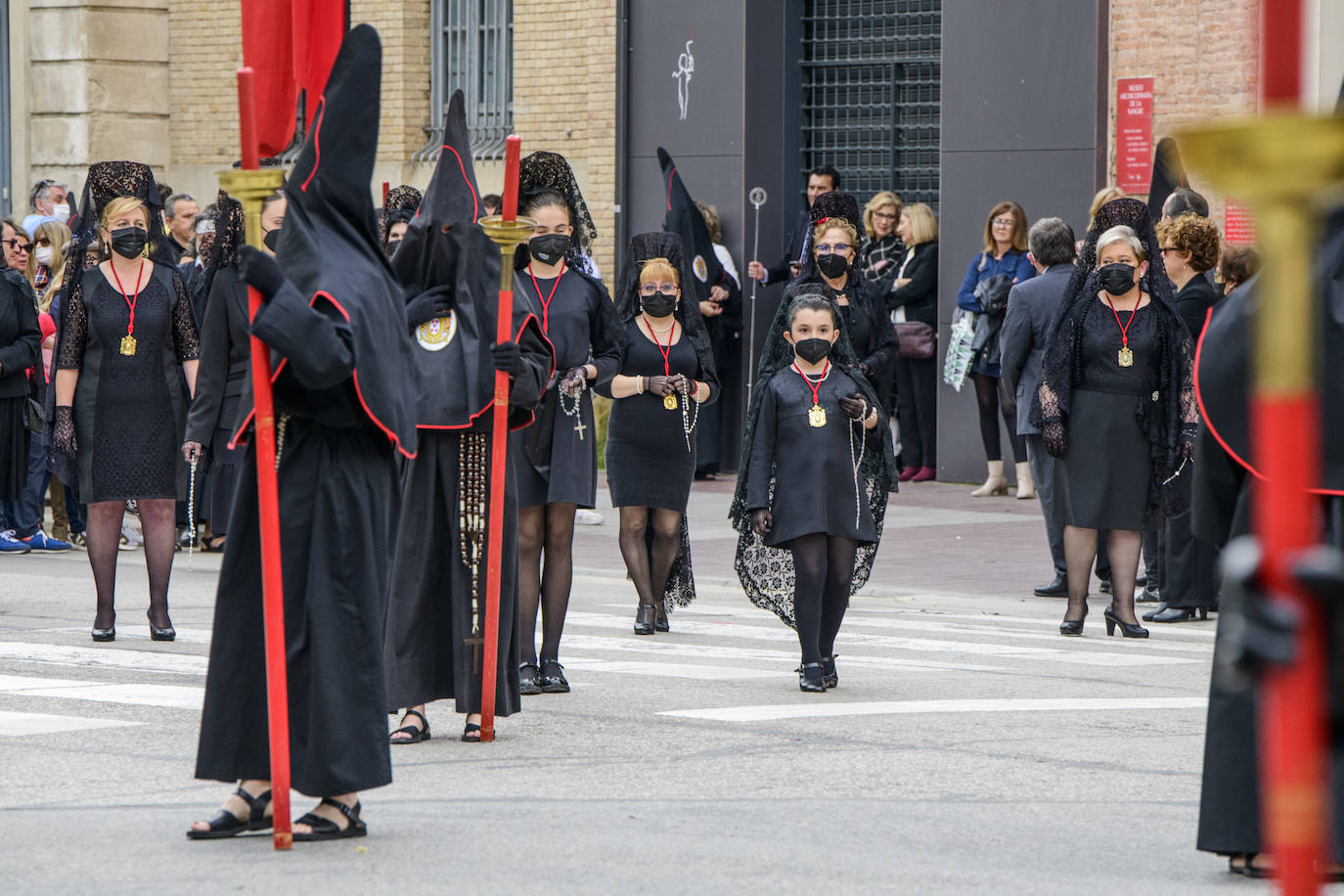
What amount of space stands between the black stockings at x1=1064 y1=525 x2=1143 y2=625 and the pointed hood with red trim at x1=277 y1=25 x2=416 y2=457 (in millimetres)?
5680

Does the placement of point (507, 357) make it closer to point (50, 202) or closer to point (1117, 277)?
point (1117, 277)

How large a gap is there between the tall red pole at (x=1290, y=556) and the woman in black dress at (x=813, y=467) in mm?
6615

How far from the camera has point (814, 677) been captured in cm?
897

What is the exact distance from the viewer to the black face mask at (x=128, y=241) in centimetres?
1059

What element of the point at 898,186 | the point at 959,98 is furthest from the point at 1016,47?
the point at 898,186

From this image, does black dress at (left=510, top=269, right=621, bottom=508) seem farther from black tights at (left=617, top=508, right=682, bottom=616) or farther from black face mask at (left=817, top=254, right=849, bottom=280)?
black face mask at (left=817, top=254, right=849, bottom=280)

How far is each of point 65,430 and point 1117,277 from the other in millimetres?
5138

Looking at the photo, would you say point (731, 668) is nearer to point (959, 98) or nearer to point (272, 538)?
point (272, 538)

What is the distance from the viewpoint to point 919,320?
18219 mm

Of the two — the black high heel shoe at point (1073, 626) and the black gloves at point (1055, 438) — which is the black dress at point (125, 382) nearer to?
the black gloves at point (1055, 438)

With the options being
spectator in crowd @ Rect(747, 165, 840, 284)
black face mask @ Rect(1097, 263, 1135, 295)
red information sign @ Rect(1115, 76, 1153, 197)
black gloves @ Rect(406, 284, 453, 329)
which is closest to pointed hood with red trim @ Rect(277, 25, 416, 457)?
black gloves @ Rect(406, 284, 453, 329)

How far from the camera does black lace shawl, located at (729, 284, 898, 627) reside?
9.34 meters

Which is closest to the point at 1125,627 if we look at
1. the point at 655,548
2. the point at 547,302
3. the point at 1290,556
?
the point at 655,548

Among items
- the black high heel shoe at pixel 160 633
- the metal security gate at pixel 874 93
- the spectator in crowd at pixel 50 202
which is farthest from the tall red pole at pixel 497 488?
the spectator in crowd at pixel 50 202
